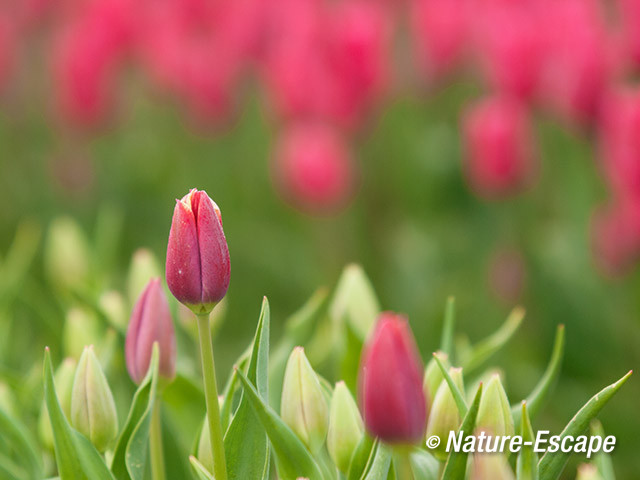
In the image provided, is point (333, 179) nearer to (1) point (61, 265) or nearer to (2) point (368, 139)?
(2) point (368, 139)

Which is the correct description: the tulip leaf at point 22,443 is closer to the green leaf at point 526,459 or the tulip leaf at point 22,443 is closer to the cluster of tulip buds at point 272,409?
the cluster of tulip buds at point 272,409

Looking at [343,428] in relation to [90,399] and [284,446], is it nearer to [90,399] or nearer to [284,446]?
[284,446]

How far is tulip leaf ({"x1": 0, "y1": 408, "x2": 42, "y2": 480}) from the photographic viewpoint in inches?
30.3

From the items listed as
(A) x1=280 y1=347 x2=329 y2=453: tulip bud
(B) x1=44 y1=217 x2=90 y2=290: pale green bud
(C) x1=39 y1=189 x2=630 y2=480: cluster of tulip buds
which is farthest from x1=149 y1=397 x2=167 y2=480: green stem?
(B) x1=44 y1=217 x2=90 y2=290: pale green bud

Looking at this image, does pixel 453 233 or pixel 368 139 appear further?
pixel 368 139

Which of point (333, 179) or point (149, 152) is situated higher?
point (149, 152)

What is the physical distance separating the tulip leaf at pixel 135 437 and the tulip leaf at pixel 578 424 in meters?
0.28

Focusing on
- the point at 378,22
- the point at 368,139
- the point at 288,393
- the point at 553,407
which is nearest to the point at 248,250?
the point at 368,139

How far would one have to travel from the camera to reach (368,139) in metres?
2.46

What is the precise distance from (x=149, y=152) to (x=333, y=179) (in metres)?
0.99

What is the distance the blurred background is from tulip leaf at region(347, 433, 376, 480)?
418mm

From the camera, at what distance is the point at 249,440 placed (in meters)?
0.69

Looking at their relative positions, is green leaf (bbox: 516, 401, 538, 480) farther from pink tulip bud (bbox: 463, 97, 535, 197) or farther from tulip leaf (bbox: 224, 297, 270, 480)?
pink tulip bud (bbox: 463, 97, 535, 197)

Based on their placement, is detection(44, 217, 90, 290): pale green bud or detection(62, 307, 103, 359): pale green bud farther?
detection(44, 217, 90, 290): pale green bud
